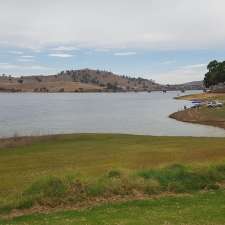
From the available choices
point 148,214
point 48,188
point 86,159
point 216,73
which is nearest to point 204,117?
point 86,159

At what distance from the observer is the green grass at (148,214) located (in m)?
14.1

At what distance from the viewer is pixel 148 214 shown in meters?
15.2

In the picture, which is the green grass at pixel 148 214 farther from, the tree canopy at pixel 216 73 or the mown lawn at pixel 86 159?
the tree canopy at pixel 216 73

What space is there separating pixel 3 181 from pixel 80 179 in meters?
7.39

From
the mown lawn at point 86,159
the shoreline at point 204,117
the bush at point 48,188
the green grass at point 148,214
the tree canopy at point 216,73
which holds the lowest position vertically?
the shoreline at point 204,117

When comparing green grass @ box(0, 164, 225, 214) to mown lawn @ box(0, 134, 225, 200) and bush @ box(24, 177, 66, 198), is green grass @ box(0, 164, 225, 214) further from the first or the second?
mown lawn @ box(0, 134, 225, 200)

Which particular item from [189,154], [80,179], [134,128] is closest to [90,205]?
[80,179]

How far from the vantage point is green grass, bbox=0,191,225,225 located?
14.1 metres

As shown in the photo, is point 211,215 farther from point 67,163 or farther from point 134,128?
point 134,128

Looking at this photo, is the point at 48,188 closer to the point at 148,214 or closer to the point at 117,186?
the point at 117,186

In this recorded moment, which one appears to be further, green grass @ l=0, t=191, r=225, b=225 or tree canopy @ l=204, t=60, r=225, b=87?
tree canopy @ l=204, t=60, r=225, b=87

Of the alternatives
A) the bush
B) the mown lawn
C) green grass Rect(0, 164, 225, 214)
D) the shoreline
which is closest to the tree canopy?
the shoreline

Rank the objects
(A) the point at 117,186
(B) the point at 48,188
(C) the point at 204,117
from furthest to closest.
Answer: (C) the point at 204,117 → (A) the point at 117,186 → (B) the point at 48,188

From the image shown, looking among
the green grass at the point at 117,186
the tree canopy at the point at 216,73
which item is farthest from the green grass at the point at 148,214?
the tree canopy at the point at 216,73
